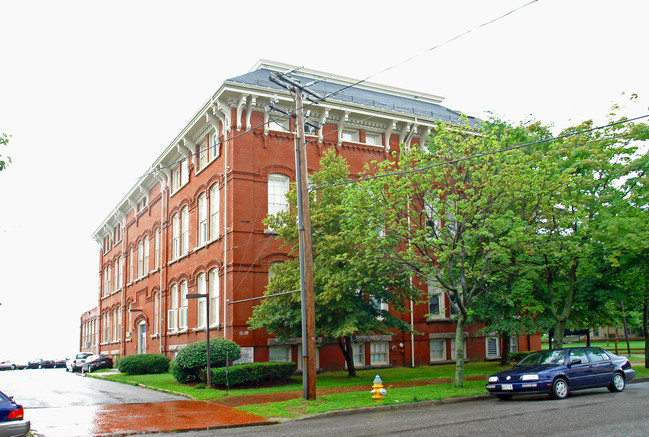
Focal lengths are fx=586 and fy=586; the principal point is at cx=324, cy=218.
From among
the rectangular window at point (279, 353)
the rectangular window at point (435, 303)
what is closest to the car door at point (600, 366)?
the rectangular window at point (279, 353)

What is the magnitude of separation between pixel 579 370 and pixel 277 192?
15.5 metres

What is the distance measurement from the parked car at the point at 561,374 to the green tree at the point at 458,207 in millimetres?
2111

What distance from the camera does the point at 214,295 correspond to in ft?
90.2

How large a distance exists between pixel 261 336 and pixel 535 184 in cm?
1336

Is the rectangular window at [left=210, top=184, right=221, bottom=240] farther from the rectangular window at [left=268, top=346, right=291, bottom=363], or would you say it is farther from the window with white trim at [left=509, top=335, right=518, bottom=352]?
the window with white trim at [left=509, top=335, right=518, bottom=352]

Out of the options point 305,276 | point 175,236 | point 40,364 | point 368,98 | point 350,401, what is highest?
point 368,98

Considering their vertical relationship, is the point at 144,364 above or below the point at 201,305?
below

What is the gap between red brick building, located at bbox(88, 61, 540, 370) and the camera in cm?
2594

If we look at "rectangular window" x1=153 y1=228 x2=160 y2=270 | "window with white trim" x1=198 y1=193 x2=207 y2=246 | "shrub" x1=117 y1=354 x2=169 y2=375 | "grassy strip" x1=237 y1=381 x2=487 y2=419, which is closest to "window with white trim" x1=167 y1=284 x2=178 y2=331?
"shrub" x1=117 y1=354 x2=169 y2=375

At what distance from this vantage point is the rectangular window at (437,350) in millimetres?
30547

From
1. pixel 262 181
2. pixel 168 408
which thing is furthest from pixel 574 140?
pixel 168 408

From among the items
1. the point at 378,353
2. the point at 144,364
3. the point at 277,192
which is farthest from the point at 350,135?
the point at 144,364

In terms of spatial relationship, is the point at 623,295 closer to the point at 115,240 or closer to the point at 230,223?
the point at 230,223

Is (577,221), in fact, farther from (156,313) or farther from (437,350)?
(156,313)
